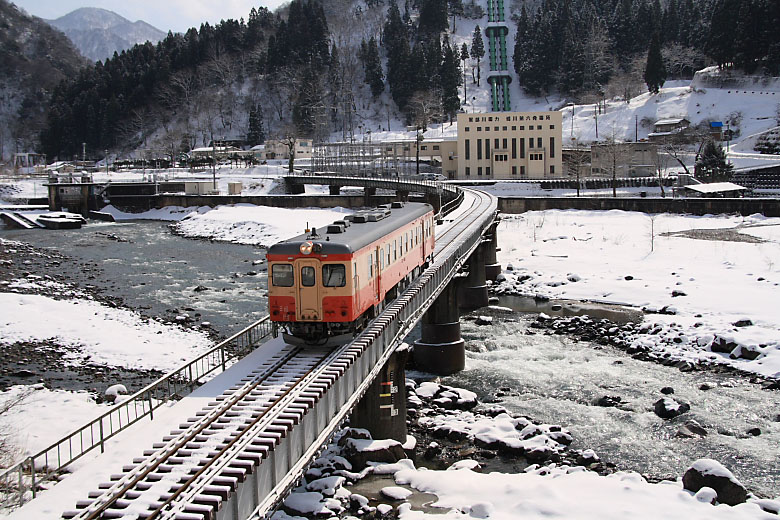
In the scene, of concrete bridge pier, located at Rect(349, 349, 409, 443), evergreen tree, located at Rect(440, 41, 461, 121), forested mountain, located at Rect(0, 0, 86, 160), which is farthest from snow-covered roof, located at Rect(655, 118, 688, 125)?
forested mountain, located at Rect(0, 0, 86, 160)

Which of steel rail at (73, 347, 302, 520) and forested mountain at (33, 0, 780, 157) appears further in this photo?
forested mountain at (33, 0, 780, 157)

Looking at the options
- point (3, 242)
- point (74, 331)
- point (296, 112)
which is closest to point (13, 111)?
point (296, 112)

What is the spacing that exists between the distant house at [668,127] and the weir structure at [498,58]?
40.4 m

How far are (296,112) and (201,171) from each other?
29.5 m

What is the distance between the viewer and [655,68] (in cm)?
10344

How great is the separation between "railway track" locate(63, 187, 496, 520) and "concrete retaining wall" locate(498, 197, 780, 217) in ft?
152

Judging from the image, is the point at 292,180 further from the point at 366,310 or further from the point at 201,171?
the point at 366,310

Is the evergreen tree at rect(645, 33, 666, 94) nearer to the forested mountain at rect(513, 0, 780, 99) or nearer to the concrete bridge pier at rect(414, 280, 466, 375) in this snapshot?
the forested mountain at rect(513, 0, 780, 99)

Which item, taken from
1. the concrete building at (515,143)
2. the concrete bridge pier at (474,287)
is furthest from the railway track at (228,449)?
the concrete building at (515,143)

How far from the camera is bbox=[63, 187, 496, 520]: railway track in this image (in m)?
9.00

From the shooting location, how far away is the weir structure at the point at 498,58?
13312 centimetres

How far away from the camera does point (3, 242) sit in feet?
183

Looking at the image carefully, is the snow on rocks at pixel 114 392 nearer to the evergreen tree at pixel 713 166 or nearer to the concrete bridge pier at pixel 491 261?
the concrete bridge pier at pixel 491 261

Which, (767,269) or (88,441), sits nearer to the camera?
(88,441)
